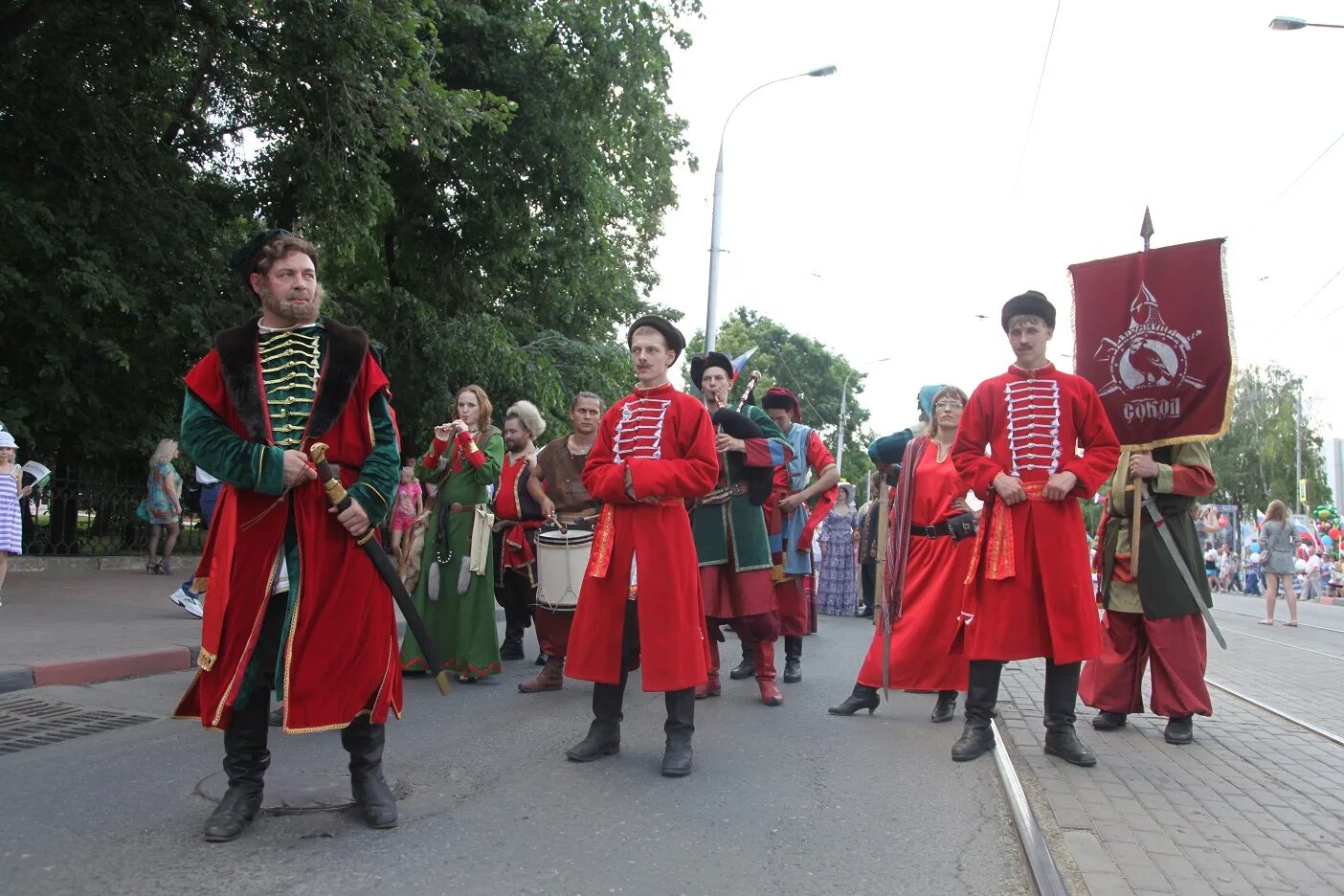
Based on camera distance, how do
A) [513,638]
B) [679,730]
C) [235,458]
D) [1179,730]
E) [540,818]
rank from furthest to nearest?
[513,638], [1179,730], [679,730], [540,818], [235,458]

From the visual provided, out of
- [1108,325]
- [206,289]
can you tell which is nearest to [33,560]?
[206,289]

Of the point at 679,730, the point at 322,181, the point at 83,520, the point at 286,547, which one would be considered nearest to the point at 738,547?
the point at 679,730

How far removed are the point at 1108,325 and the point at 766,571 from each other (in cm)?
247

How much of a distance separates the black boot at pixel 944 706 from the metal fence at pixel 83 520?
12526 mm

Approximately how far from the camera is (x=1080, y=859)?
12.3 ft

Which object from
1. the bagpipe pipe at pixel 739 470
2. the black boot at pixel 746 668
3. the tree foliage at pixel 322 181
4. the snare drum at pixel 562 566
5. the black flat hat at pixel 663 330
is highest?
the tree foliage at pixel 322 181

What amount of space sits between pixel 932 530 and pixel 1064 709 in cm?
167

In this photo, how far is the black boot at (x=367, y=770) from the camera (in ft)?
12.9

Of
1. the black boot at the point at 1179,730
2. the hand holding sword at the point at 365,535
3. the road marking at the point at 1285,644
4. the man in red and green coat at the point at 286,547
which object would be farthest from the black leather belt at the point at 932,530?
the road marking at the point at 1285,644

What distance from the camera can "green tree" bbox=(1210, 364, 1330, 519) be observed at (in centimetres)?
6269

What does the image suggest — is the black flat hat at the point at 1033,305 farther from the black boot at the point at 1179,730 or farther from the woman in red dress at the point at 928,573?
the black boot at the point at 1179,730

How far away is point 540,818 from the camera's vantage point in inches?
161

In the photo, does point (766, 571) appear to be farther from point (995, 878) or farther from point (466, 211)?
point (466, 211)

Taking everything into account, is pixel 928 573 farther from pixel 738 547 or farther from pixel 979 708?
pixel 979 708
